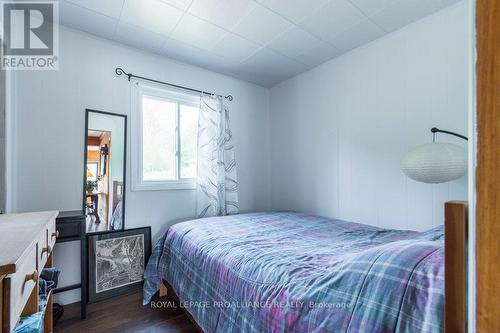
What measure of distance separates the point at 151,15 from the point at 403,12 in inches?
80.3

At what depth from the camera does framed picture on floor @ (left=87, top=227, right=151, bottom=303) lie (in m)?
2.11

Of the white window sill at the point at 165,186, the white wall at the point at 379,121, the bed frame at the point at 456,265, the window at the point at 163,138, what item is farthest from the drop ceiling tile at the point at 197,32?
the bed frame at the point at 456,265

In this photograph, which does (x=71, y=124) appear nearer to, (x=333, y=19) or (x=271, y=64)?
(x=271, y=64)

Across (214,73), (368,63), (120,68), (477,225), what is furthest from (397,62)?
(120,68)

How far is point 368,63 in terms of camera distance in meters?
2.31

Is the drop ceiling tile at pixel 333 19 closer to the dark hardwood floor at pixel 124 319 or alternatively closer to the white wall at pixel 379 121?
the white wall at pixel 379 121

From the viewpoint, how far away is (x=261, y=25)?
2055 millimetres

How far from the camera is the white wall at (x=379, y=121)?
5.94 feet

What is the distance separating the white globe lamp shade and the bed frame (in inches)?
44.7

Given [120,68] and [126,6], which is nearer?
[126,6]

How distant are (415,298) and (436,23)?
214 cm

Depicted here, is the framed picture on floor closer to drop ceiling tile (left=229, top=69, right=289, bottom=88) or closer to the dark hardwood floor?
the dark hardwood floor

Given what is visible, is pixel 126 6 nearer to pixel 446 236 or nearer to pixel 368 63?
pixel 368 63

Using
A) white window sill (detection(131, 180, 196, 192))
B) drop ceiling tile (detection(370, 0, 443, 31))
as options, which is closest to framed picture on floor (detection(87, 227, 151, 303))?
white window sill (detection(131, 180, 196, 192))
